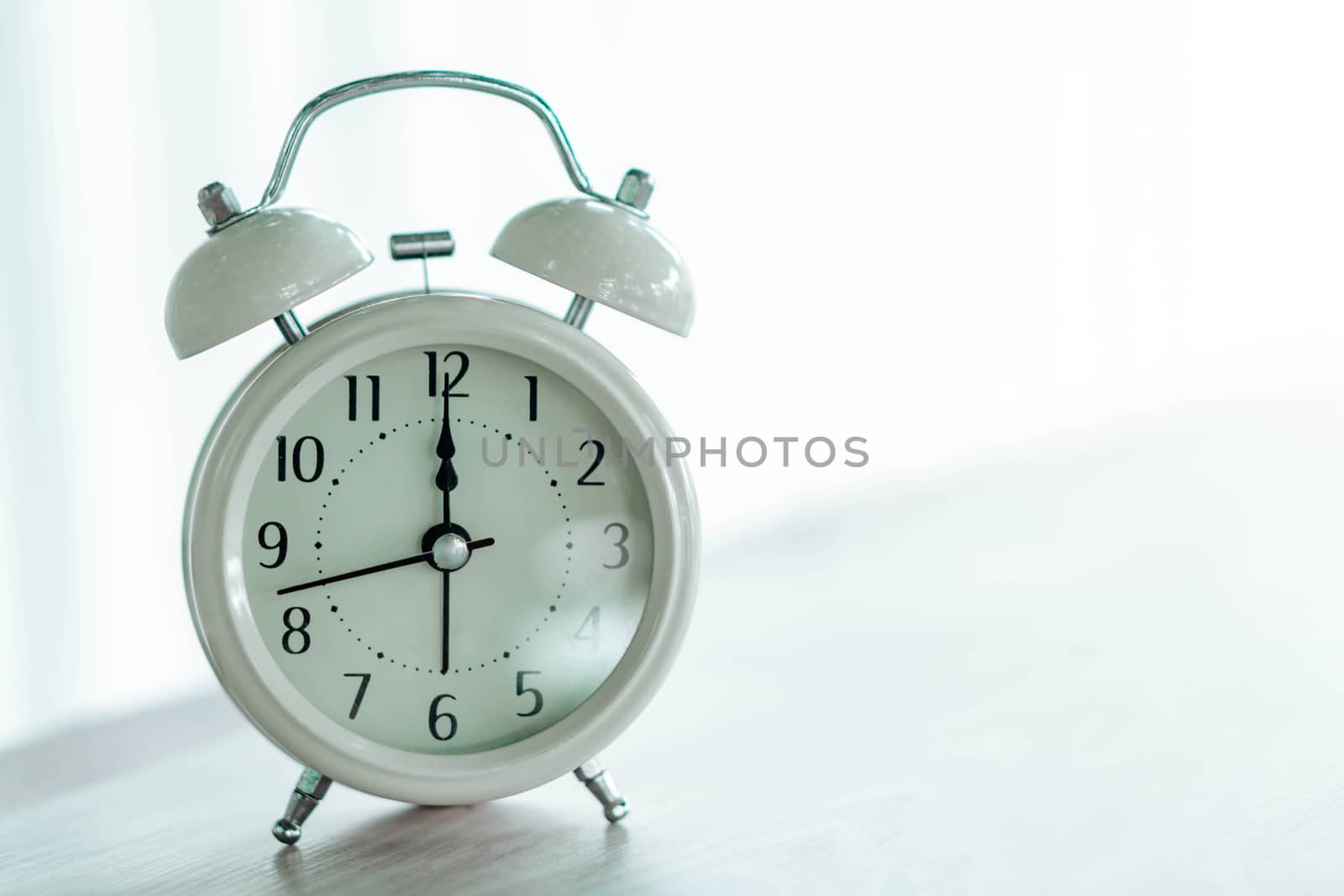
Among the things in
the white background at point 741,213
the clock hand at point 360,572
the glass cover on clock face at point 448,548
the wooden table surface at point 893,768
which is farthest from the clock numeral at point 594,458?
the white background at point 741,213

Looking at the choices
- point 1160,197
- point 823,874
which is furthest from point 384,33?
point 1160,197

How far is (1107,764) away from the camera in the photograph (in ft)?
3.13

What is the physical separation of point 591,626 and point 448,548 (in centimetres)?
11

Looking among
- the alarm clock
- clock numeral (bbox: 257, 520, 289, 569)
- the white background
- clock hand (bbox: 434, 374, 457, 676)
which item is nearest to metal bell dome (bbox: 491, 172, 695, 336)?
the alarm clock

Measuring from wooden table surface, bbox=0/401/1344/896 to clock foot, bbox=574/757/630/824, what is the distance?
0.04 feet

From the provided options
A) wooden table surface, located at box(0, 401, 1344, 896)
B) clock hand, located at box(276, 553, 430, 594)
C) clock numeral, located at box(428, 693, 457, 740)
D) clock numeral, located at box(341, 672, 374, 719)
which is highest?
clock hand, located at box(276, 553, 430, 594)

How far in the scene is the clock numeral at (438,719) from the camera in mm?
872

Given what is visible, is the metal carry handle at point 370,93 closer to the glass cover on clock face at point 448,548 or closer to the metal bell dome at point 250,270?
the metal bell dome at point 250,270

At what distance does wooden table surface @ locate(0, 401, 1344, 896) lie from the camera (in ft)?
2.67

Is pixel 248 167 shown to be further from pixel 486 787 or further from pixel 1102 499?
pixel 1102 499

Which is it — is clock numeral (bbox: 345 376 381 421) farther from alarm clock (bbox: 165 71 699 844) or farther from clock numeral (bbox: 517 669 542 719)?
clock numeral (bbox: 517 669 542 719)

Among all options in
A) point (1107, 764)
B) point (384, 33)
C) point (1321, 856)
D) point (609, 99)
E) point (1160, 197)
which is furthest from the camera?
point (1160, 197)

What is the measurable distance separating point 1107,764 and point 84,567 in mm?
913

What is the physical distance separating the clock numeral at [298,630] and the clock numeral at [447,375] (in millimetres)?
164
